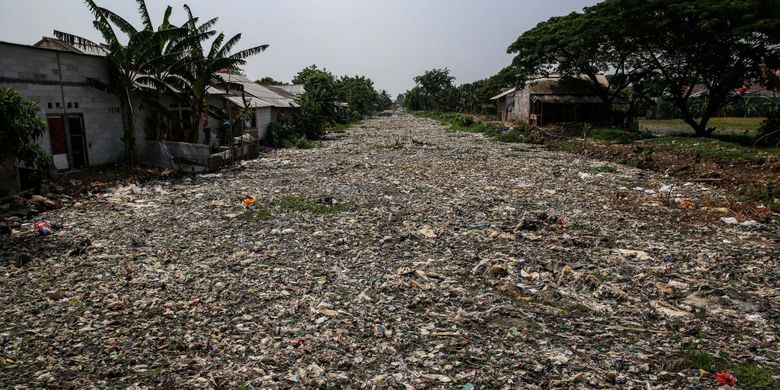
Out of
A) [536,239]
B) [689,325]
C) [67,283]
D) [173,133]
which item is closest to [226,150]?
[173,133]

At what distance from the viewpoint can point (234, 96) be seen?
21.5 m

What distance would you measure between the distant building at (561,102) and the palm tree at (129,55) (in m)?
24.5

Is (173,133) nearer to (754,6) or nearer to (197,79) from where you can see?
(197,79)

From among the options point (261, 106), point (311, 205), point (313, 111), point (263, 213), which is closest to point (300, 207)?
point (311, 205)

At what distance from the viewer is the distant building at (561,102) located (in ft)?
107

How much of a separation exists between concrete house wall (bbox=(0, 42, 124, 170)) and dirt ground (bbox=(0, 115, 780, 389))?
3694 mm

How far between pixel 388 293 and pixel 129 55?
39.5ft

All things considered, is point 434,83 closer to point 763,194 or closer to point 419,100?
point 419,100

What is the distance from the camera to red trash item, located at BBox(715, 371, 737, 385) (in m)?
3.96

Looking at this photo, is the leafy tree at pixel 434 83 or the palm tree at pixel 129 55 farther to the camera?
the leafy tree at pixel 434 83

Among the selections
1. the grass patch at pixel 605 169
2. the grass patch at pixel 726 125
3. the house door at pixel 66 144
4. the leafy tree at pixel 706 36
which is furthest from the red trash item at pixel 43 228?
the grass patch at pixel 726 125

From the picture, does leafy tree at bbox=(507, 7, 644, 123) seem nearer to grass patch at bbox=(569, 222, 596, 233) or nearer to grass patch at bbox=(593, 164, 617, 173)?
grass patch at bbox=(593, 164, 617, 173)

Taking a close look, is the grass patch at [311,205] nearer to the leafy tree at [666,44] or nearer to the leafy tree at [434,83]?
the leafy tree at [666,44]

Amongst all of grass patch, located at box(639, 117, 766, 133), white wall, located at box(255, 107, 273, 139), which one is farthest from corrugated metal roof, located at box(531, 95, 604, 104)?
white wall, located at box(255, 107, 273, 139)
